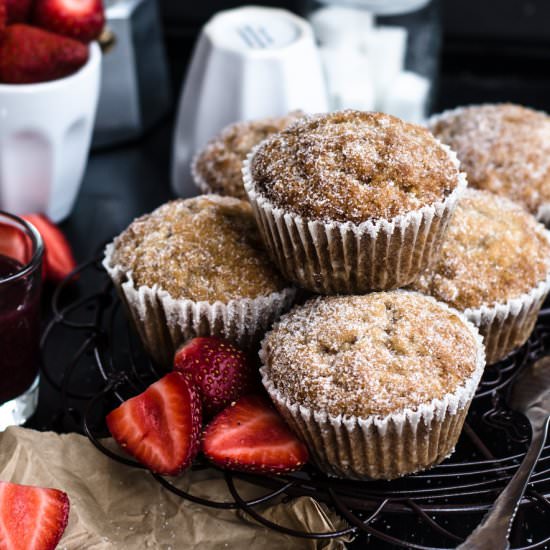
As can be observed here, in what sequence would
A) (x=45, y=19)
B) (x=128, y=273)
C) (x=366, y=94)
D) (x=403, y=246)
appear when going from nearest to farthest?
1. (x=403, y=246)
2. (x=128, y=273)
3. (x=45, y=19)
4. (x=366, y=94)

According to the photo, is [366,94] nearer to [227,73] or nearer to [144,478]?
[227,73]

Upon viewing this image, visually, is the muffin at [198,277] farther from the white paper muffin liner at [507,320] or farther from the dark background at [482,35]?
the dark background at [482,35]

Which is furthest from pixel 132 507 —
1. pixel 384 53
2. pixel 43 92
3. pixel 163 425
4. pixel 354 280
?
pixel 384 53

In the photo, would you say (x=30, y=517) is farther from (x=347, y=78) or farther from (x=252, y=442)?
(x=347, y=78)

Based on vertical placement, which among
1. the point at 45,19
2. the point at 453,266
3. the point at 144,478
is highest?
the point at 45,19

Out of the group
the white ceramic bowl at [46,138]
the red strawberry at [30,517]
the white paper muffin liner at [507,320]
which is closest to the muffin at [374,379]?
the white paper muffin liner at [507,320]

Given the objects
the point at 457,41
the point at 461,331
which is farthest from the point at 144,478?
the point at 457,41
